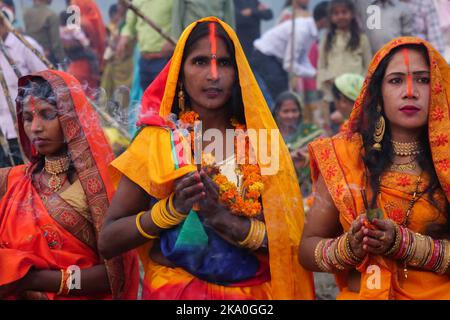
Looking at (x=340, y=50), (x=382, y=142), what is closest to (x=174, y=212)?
(x=382, y=142)

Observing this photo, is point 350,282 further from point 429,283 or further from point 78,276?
point 78,276

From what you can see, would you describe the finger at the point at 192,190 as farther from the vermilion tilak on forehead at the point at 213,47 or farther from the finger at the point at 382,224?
the finger at the point at 382,224

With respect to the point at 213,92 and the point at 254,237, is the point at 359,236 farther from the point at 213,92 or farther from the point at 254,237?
the point at 213,92

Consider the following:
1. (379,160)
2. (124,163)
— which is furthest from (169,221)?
(379,160)

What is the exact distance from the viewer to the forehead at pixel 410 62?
4.56m

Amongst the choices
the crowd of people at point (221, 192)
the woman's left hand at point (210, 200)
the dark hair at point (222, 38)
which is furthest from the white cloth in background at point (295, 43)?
the woman's left hand at point (210, 200)

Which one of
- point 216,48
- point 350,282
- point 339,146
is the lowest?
point 350,282

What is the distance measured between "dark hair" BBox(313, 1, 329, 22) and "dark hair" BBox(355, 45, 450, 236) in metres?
4.75

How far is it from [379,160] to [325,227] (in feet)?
1.36

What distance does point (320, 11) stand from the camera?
30.7ft

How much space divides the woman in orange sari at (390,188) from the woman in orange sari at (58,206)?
1162 mm

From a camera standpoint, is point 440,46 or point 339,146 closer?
point 339,146

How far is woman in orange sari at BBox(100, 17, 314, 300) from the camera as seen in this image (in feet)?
14.9

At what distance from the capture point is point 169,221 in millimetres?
4504
